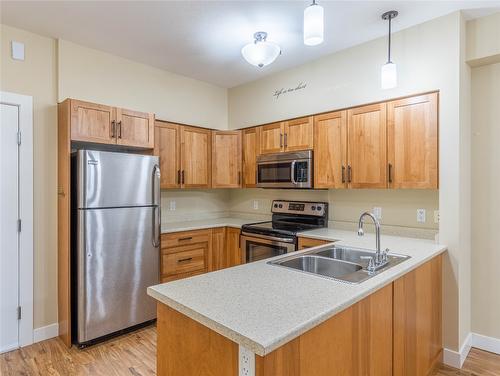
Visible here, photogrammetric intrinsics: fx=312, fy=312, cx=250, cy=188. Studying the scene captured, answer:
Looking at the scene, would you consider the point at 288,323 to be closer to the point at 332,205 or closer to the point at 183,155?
the point at 332,205

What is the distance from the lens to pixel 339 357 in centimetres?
129

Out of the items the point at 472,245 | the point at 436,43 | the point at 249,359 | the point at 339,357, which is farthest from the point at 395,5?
the point at 249,359

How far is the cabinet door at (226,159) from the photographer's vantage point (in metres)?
4.03

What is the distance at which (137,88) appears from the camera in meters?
3.45

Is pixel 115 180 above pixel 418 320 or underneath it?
above

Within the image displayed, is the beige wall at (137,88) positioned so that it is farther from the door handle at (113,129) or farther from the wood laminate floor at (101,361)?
the wood laminate floor at (101,361)

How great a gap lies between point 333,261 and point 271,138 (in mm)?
1975

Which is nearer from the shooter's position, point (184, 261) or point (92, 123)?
point (92, 123)

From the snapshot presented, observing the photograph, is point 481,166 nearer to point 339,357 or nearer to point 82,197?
point 339,357

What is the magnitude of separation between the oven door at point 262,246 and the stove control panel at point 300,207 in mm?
617

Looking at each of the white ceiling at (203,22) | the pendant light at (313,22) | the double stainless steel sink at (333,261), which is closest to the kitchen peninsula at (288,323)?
the double stainless steel sink at (333,261)

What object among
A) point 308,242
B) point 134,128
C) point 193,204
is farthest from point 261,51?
point 193,204

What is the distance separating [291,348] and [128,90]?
10.4 ft

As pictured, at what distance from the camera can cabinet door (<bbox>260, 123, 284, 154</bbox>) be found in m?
3.61
